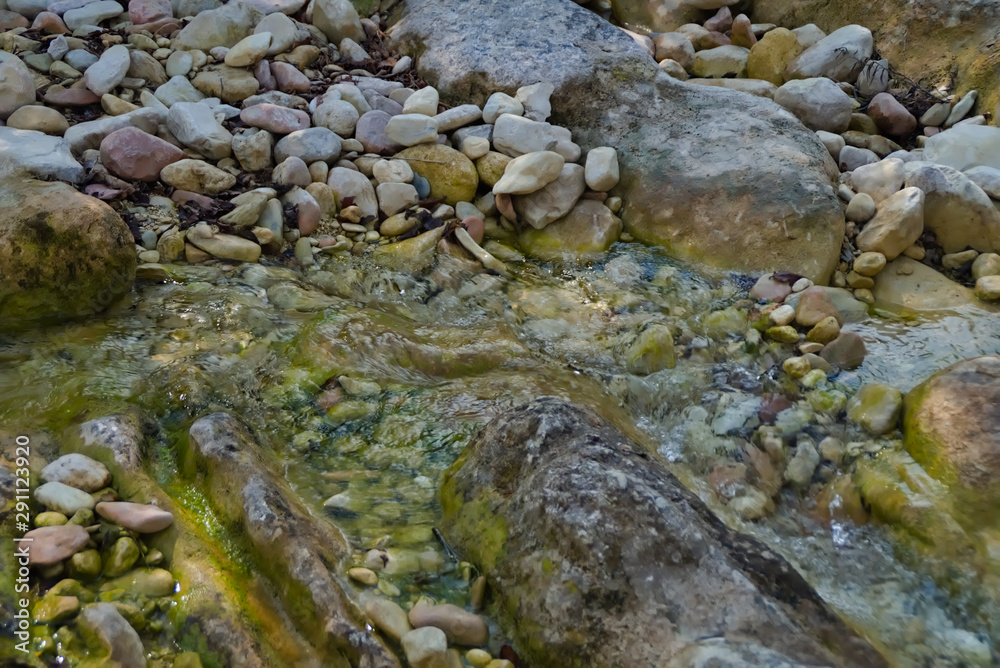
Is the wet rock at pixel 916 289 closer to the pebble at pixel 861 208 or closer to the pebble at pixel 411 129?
the pebble at pixel 861 208

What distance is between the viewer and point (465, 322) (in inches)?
155

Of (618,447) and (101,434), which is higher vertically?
(618,447)

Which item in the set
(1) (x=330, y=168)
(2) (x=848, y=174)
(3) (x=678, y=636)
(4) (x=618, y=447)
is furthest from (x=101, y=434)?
(2) (x=848, y=174)

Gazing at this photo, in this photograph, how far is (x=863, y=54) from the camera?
629cm

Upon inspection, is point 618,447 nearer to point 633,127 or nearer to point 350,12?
point 633,127

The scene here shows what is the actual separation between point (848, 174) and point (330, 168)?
11.3 feet

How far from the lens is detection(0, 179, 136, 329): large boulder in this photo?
3064 millimetres

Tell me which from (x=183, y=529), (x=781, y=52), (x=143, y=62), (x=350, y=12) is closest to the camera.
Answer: (x=183, y=529)

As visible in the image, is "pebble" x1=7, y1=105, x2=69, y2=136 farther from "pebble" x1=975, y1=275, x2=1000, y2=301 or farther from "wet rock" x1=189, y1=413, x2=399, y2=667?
"pebble" x1=975, y1=275, x2=1000, y2=301

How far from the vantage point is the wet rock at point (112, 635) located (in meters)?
1.73

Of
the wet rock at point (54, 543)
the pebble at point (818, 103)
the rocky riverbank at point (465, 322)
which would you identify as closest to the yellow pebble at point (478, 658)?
the rocky riverbank at point (465, 322)

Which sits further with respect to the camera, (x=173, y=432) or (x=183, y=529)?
(x=173, y=432)

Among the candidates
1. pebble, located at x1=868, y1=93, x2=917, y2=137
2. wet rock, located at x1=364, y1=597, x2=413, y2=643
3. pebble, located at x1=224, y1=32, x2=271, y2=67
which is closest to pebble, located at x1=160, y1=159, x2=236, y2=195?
pebble, located at x1=224, y1=32, x2=271, y2=67

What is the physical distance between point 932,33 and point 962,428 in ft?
16.9
